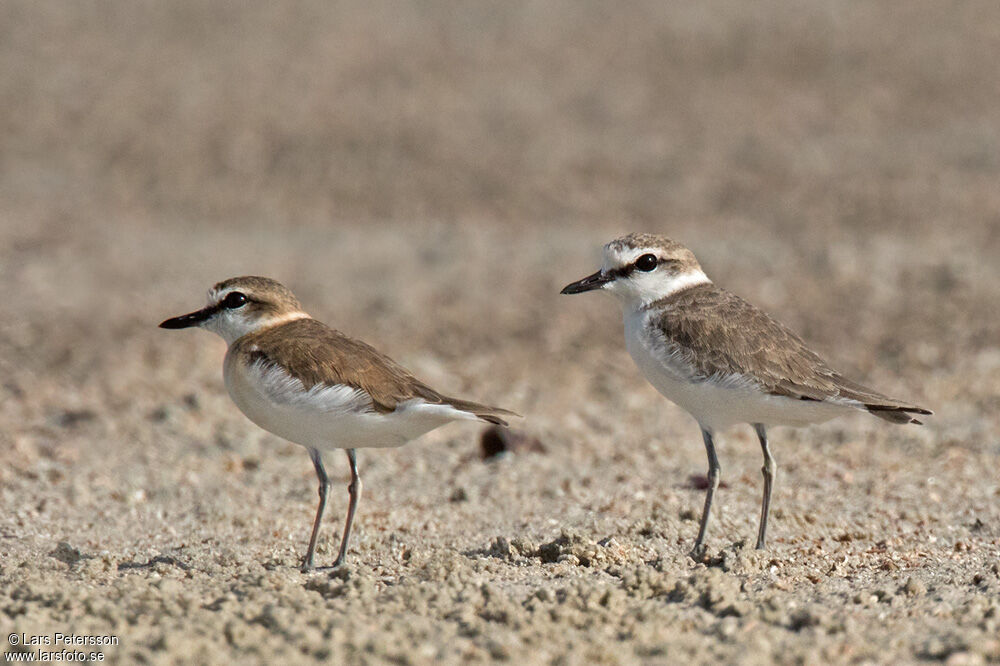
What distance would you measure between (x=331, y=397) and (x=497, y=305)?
7223 mm

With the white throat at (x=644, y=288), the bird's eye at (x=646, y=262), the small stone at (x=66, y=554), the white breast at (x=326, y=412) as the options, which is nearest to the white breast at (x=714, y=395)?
the white throat at (x=644, y=288)

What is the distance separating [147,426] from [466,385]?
2779 mm

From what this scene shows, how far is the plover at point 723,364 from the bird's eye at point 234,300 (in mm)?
1870

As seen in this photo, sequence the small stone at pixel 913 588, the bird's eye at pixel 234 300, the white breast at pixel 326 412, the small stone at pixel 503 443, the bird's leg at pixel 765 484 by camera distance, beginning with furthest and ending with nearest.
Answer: the small stone at pixel 503 443 → the bird's eye at pixel 234 300 → the bird's leg at pixel 765 484 → the white breast at pixel 326 412 → the small stone at pixel 913 588

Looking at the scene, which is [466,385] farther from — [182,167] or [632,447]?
[182,167]

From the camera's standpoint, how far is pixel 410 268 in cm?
1377

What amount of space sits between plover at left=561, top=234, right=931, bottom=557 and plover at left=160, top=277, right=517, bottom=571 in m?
0.85

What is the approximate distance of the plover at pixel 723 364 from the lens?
17.4ft

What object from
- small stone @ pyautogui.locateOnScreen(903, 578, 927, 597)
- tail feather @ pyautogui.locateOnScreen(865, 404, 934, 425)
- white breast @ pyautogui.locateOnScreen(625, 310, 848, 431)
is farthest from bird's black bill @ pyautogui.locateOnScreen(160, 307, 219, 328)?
small stone @ pyautogui.locateOnScreen(903, 578, 927, 597)

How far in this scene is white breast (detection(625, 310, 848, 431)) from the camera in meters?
5.31

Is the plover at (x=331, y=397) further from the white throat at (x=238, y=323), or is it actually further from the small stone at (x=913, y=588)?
the small stone at (x=913, y=588)

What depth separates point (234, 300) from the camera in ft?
19.2

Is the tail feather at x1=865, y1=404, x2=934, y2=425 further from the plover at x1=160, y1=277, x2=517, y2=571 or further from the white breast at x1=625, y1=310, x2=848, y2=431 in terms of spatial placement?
the plover at x1=160, y1=277, x2=517, y2=571

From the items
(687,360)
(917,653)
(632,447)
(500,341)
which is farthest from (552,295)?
(917,653)
